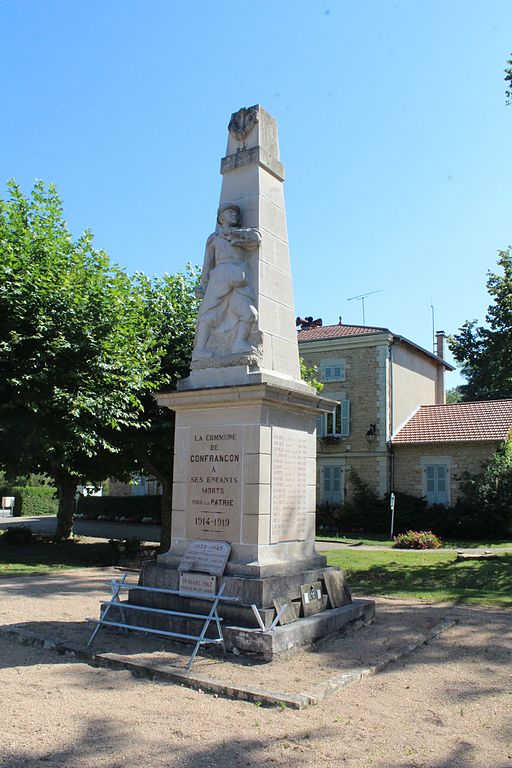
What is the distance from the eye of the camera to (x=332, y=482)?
27953 mm

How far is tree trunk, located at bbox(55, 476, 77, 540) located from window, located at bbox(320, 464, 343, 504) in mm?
11018

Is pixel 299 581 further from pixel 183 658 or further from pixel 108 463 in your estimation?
pixel 108 463

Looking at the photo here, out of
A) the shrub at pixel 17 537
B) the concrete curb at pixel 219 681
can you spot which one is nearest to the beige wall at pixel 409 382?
the shrub at pixel 17 537

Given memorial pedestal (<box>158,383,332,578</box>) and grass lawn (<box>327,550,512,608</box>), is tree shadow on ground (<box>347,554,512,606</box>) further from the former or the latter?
memorial pedestal (<box>158,383,332,578</box>)

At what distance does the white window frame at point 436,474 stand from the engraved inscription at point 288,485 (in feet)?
63.5

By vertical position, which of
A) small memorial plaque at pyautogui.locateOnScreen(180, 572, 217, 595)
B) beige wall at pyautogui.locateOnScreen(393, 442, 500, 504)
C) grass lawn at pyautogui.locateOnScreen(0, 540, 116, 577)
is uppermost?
beige wall at pyautogui.locateOnScreen(393, 442, 500, 504)

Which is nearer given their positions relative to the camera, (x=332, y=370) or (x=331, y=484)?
(x=331, y=484)

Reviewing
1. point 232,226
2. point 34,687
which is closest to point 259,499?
point 34,687

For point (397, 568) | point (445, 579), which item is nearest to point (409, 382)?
point (397, 568)

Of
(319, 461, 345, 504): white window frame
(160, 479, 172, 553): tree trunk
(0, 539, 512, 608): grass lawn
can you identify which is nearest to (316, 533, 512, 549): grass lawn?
(0, 539, 512, 608): grass lawn

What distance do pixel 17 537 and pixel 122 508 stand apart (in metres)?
14.8

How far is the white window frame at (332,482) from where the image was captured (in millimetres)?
27688

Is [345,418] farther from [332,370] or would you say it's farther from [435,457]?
[435,457]

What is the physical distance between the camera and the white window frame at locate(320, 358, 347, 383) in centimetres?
2848
